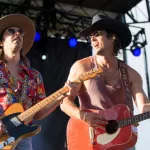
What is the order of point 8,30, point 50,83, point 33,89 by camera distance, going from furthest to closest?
1. point 50,83
2. point 8,30
3. point 33,89

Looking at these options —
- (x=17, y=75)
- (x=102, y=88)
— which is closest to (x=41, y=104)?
(x=17, y=75)

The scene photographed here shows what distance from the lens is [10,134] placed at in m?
2.78

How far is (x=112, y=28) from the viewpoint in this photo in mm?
3602

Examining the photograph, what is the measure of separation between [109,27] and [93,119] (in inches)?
39.3

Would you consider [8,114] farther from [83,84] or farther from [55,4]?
[55,4]

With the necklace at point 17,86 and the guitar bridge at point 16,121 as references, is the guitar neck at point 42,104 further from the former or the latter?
the necklace at point 17,86

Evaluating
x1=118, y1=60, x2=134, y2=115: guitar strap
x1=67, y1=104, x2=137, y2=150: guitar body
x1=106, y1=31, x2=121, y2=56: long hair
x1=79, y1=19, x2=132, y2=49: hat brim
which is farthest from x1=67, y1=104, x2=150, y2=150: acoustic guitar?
x1=79, y1=19, x2=132, y2=49: hat brim

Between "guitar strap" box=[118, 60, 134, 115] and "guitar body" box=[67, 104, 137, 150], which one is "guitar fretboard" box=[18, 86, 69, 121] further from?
"guitar strap" box=[118, 60, 134, 115]

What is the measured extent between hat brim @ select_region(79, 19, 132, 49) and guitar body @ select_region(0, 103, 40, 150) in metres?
1.16

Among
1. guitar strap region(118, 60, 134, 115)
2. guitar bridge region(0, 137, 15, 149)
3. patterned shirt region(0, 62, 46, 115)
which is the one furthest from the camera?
guitar strap region(118, 60, 134, 115)

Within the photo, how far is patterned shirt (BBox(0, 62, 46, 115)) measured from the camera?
2.97m

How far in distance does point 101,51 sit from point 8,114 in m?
1.16

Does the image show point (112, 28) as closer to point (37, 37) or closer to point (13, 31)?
point (13, 31)

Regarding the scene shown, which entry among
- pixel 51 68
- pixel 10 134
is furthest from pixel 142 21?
pixel 10 134
